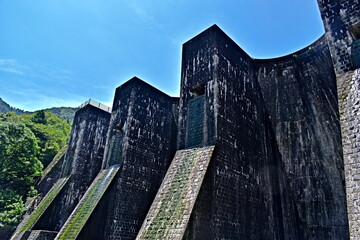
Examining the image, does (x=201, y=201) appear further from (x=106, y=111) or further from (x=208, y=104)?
(x=106, y=111)

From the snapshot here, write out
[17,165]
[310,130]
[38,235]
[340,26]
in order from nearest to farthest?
[340,26] < [310,130] < [38,235] < [17,165]

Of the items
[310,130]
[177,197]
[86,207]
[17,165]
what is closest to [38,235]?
[86,207]

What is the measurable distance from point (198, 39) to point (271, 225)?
648 centimetres

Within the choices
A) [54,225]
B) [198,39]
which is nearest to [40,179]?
[54,225]

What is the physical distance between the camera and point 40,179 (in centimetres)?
1877

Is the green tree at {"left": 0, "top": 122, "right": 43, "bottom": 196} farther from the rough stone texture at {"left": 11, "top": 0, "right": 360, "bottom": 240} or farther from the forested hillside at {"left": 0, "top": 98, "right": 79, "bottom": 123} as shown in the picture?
the forested hillside at {"left": 0, "top": 98, "right": 79, "bottom": 123}

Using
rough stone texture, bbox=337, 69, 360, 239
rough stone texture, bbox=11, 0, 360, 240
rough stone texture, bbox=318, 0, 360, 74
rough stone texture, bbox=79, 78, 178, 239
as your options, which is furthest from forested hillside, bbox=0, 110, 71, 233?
rough stone texture, bbox=318, 0, 360, 74

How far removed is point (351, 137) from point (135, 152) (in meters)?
7.18

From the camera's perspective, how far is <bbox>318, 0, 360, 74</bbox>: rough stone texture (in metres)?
6.98

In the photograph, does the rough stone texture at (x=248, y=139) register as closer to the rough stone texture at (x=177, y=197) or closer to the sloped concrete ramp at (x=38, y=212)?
the rough stone texture at (x=177, y=197)

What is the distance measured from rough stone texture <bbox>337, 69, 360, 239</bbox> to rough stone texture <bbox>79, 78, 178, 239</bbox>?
692 centimetres

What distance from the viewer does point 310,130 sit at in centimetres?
978

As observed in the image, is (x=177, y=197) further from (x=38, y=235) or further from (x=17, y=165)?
(x=17, y=165)

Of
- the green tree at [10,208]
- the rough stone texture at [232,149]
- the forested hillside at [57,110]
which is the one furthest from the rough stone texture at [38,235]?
the forested hillside at [57,110]
